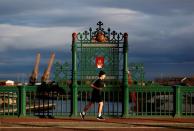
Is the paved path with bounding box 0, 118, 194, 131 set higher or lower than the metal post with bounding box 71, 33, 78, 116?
lower

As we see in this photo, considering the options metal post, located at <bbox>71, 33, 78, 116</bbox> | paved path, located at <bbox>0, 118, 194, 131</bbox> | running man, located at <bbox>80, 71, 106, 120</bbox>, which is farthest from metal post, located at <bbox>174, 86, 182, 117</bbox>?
metal post, located at <bbox>71, 33, 78, 116</bbox>

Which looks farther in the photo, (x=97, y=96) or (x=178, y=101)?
(x=178, y=101)

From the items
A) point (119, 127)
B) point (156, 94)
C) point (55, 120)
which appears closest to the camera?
point (119, 127)

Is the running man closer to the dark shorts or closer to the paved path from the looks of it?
the dark shorts

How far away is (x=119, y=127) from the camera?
1727 centimetres

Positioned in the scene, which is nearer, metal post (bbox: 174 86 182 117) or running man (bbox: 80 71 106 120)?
running man (bbox: 80 71 106 120)

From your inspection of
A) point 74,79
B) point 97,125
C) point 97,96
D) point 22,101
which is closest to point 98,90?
point 97,96

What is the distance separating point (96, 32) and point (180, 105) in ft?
14.2

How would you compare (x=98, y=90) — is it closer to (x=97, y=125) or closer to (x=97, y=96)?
(x=97, y=96)

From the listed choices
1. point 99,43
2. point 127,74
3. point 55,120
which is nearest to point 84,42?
point 99,43

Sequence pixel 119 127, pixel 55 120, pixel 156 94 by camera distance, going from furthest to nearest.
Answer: pixel 156 94
pixel 55 120
pixel 119 127

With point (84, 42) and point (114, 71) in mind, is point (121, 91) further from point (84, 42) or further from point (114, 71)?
point (84, 42)

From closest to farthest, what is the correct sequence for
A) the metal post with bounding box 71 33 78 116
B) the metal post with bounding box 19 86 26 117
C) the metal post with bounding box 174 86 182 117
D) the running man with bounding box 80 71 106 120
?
the running man with bounding box 80 71 106 120
the metal post with bounding box 174 86 182 117
the metal post with bounding box 71 33 78 116
the metal post with bounding box 19 86 26 117

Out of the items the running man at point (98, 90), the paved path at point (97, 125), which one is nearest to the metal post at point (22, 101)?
the paved path at point (97, 125)
